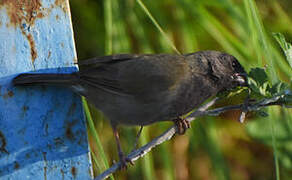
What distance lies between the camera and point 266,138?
333cm

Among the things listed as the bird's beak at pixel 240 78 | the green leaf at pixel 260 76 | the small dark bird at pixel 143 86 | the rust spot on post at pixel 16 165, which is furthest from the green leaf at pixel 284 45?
the rust spot on post at pixel 16 165

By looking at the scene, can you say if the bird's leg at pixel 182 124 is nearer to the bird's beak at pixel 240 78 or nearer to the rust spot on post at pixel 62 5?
the bird's beak at pixel 240 78

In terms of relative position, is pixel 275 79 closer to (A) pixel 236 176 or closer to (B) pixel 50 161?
(B) pixel 50 161

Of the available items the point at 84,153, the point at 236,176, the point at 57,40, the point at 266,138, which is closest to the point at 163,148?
the point at 266,138

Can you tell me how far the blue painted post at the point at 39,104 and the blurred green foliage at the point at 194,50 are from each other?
102 centimetres

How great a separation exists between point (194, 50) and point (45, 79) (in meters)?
1.94

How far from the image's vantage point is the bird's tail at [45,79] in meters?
2.00

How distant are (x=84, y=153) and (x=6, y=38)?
67cm

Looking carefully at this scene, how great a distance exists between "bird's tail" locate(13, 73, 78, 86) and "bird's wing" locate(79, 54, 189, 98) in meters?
0.30

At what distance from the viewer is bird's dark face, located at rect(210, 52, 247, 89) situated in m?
2.60

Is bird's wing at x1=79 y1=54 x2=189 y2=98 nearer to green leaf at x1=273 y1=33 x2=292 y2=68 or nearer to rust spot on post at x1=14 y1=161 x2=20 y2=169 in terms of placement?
rust spot on post at x1=14 y1=161 x2=20 y2=169

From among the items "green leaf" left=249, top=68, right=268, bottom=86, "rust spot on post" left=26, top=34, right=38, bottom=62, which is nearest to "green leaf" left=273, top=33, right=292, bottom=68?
"green leaf" left=249, top=68, right=268, bottom=86

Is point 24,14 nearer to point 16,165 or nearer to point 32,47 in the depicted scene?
point 32,47

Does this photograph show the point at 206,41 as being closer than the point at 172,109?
No
